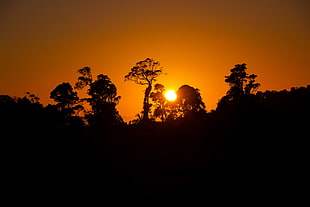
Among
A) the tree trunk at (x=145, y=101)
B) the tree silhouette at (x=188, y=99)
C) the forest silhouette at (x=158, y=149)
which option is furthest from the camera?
the tree silhouette at (x=188, y=99)

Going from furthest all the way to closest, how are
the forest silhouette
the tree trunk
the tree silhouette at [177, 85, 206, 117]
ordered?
1. the tree silhouette at [177, 85, 206, 117]
2. the tree trunk
3. the forest silhouette

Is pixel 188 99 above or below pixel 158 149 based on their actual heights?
above

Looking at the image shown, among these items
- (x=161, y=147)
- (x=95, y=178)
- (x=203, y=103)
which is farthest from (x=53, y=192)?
(x=203, y=103)

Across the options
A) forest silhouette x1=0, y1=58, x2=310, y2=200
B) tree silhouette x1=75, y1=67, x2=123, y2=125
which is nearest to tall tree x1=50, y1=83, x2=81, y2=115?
tree silhouette x1=75, y1=67, x2=123, y2=125

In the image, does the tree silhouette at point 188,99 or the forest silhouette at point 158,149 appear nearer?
the forest silhouette at point 158,149

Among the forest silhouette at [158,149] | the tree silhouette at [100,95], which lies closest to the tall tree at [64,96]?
the tree silhouette at [100,95]

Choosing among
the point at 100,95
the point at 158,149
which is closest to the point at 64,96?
the point at 100,95

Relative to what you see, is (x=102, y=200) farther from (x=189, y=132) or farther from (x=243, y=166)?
(x=189, y=132)

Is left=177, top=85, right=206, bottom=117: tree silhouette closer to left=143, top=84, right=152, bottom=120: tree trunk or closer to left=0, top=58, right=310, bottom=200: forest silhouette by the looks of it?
left=143, top=84, right=152, bottom=120: tree trunk

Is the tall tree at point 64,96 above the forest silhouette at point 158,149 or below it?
above

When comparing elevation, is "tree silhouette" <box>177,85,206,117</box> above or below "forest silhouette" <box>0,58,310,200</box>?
above

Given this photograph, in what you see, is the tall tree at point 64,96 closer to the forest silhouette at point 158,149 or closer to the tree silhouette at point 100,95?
the tree silhouette at point 100,95

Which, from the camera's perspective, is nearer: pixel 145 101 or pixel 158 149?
pixel 158 149

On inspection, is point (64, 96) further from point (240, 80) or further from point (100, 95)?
point (240, 80)
